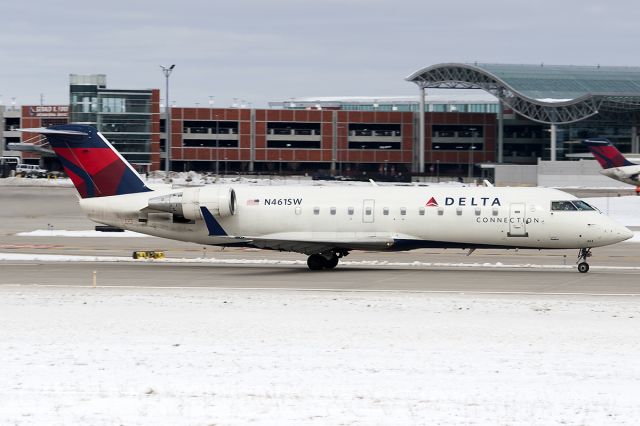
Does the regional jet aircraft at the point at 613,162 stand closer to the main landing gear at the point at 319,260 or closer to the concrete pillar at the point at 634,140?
the concrete pillar at the point at 634,140

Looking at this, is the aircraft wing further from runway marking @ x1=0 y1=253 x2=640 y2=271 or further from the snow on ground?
the snow on ground

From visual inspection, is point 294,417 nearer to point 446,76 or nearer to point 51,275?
point 51,275

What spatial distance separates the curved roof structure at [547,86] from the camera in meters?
132

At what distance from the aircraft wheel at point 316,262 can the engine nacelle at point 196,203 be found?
10.6ft

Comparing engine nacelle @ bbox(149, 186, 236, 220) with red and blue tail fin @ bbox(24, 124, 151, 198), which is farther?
red and blue tail fin @ bbox(24, 124, 151, 198)

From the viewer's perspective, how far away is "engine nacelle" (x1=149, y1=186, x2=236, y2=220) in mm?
36000

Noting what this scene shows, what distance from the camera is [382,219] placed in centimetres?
3550

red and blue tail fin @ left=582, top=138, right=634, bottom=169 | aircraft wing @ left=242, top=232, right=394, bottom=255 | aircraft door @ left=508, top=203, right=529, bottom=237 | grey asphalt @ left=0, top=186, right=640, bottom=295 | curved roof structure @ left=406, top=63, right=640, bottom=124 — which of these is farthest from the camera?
curved roof structure @ left=406, top=63, right=640, bottom=124

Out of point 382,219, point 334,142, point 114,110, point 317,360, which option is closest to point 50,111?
point 114,110

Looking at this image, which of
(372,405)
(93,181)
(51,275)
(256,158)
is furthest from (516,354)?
(256,158)

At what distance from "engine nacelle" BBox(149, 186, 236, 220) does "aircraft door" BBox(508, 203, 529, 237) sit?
9518mm

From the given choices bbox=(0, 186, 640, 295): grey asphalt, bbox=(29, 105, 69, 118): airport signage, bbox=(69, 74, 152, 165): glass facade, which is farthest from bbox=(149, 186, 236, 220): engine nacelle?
bbox=(29, 105, 69, 118): airport signage

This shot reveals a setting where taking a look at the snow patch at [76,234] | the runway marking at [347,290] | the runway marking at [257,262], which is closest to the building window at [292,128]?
the snow patch at [76,234]

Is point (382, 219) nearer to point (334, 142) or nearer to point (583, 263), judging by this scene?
point (583, 263)
